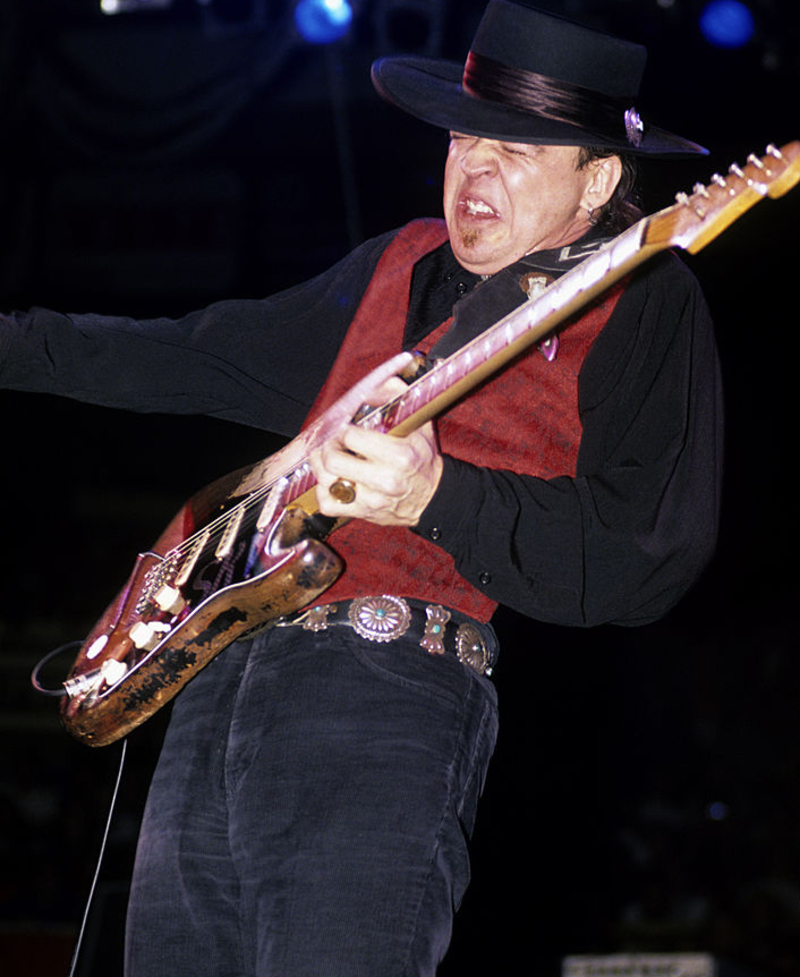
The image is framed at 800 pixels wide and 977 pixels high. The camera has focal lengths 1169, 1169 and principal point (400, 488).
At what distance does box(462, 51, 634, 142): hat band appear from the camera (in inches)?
82.0

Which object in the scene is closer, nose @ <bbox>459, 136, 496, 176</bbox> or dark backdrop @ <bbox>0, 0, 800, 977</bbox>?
nose @ <bbox>459, 136, 496, 176</bbox>

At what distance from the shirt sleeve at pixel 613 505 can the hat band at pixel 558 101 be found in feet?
1.17

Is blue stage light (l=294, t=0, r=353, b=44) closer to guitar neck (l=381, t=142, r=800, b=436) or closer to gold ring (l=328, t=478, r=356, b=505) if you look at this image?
guitar neck (l=381, t=142, r=800, b=436)

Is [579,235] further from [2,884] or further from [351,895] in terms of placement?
[2,884]

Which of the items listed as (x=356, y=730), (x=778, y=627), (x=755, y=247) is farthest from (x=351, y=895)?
(x=778, y=627)

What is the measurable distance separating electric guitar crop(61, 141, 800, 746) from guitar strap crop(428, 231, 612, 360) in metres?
0.13

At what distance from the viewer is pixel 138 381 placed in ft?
7.95

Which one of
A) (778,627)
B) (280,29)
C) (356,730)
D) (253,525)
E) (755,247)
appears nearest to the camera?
(356,730)

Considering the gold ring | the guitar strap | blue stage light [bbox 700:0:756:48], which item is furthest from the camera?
blue stage light [bbox 700:0:756:48]

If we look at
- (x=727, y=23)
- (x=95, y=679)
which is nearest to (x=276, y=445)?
(x=727, y=23)

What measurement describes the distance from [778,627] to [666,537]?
25.1 feet

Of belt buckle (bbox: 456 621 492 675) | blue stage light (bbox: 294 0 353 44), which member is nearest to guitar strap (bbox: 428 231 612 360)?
belt buckle (bbox: 456 621 492 675)

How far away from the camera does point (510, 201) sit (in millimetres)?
2107

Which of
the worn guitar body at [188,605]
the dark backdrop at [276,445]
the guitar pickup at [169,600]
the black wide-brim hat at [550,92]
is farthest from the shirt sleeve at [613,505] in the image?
the dark backdrop at [276,445]
